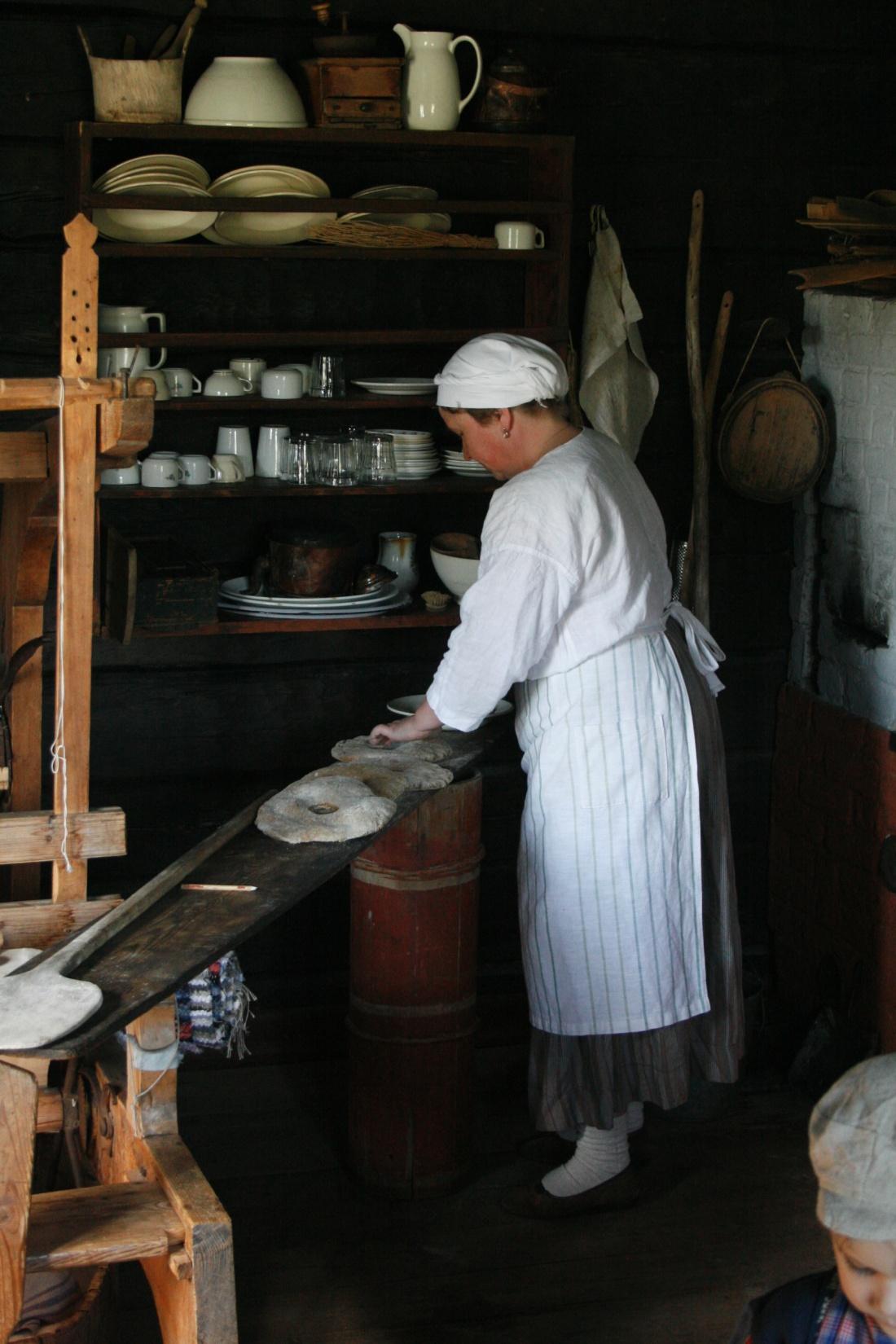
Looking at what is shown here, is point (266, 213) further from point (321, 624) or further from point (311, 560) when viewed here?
point (321, 624)

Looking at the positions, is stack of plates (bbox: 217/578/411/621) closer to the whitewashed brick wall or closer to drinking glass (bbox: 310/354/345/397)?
drinking glass (bbox: 310/354/345/397)

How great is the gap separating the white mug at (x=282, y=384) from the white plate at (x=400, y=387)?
161 millimetres

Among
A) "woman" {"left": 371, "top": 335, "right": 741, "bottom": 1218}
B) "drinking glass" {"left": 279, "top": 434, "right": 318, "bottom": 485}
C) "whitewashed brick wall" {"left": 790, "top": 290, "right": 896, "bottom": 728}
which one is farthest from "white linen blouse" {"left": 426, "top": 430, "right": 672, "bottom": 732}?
"whitewashed brick wall" {"left": 790, "top": 290, "right": 896, "bottom": 728}

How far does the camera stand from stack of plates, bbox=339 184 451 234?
332cm

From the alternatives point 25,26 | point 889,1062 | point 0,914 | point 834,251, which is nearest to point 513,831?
point 834,251

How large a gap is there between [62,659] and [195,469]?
4.12 ft

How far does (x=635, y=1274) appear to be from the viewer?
9.84 feet

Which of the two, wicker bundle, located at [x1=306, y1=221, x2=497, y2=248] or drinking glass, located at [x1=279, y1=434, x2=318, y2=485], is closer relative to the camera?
wicker bundle, located at [x1=306, y1=221, x2=497, y2=248]

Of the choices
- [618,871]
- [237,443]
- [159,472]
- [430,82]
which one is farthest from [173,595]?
[430,82]

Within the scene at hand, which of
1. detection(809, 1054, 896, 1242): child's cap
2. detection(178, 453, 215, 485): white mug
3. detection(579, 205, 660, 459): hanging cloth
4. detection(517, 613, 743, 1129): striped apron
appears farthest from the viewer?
detection(579, 205, 660, 459): hanging cloth

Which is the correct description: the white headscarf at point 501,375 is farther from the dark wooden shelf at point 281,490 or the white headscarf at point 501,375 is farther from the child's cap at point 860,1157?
the child's cap at point 860,1157

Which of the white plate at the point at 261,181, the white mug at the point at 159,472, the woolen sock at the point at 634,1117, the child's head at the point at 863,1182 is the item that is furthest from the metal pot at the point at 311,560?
the child's head at the point at 863,1182

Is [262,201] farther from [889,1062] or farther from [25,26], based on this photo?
[889,1062]

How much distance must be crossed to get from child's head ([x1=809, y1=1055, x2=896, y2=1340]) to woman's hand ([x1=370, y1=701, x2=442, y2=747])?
5.27 feet
